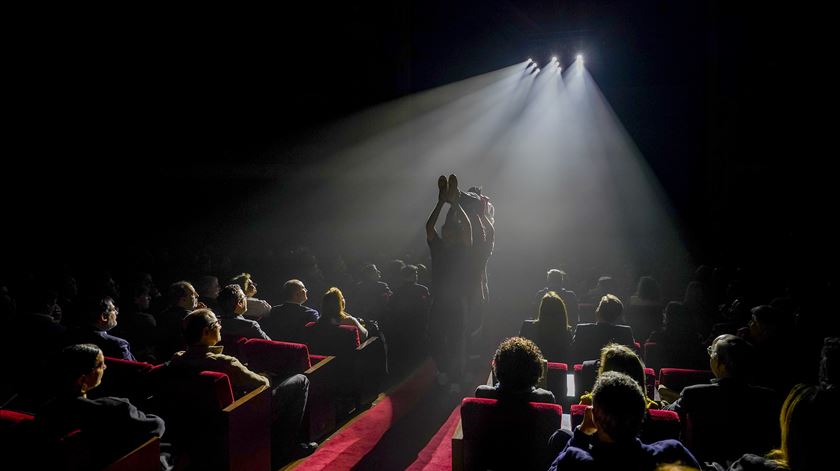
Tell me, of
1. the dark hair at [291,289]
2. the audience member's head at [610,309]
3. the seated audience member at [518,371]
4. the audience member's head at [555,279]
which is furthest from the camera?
the audience member's head at [555,279]

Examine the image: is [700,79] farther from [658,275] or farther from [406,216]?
[406,216]

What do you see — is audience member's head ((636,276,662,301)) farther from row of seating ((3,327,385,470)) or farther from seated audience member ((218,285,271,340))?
seated audience member ((218,285,271,340))

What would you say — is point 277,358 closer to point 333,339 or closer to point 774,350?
point 333,339

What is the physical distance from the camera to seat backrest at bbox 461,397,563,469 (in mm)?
2387

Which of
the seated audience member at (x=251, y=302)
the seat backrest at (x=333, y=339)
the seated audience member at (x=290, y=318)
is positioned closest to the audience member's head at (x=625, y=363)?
the seat backrest at (x=333, y=339)

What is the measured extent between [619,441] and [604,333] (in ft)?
6.98

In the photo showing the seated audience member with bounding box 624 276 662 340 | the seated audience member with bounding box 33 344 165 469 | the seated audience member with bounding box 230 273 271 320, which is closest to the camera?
the seated audience member with bounding box 33 344 165 469

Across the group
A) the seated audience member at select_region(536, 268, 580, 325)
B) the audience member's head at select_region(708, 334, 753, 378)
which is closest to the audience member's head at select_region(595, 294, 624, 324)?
the audience member's head at select_region(708, 334, 753, 378)

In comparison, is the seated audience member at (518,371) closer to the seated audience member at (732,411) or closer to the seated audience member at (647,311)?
the seated audience member at (732,411)

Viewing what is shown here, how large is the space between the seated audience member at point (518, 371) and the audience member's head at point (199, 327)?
5.15 ft

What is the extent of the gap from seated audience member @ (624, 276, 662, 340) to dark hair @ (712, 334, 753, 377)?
2493 millimetres

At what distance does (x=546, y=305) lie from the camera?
404 cm

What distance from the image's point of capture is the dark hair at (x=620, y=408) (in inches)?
69.1

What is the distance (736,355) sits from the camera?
8.12ft
